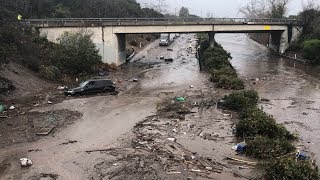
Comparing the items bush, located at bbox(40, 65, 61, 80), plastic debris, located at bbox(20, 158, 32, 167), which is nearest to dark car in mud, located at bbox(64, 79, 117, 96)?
bush, located at bbox(40, 65, 61, 80)

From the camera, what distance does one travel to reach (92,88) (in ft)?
114

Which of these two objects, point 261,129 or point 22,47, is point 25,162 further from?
point 22,47

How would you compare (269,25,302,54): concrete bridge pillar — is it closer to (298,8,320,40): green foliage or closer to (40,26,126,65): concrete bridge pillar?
(298,8,320,40): green foliage

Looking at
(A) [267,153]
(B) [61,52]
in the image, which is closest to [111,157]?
(A) [267,153]

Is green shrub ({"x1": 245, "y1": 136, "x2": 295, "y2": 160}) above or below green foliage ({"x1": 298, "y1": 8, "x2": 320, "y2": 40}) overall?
below

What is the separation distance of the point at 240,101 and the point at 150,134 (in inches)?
348

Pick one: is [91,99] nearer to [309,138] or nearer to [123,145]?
[123,145]

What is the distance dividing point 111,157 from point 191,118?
8.98 metres

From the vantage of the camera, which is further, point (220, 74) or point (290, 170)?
point (220, 74)

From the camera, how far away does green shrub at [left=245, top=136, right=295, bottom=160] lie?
19516mm

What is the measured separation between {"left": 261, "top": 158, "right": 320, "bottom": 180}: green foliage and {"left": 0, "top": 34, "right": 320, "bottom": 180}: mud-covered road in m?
1.68

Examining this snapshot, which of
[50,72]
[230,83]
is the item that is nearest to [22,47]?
[50,72]

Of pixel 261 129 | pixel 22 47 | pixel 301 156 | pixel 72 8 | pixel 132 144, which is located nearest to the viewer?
pixel 301 156

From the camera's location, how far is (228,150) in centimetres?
2103
